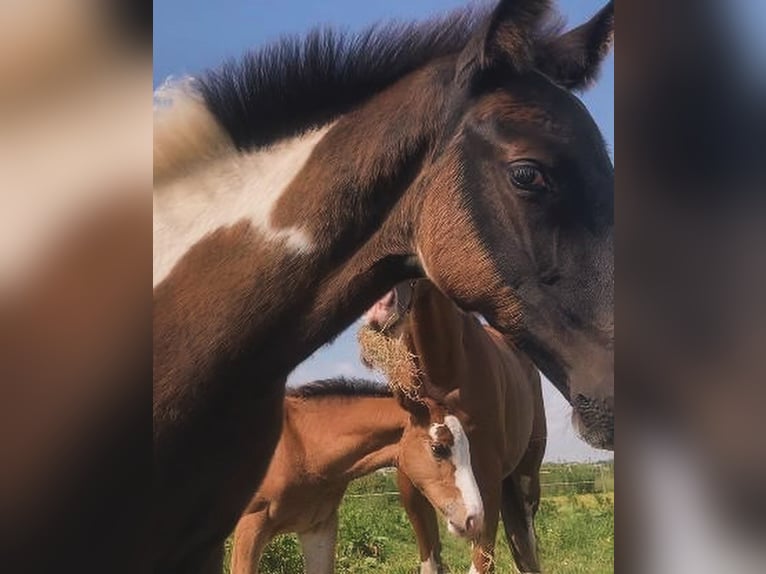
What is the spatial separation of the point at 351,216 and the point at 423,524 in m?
0.84

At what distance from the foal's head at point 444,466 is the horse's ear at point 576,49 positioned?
88 cm

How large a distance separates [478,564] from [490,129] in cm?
109

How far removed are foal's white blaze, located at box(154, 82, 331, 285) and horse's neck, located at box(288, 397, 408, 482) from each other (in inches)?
21.4

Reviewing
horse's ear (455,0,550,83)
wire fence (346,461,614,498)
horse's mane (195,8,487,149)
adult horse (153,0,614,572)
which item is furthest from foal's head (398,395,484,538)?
horse's ear (455,0,550,83)

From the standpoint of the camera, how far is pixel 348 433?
2531 mm

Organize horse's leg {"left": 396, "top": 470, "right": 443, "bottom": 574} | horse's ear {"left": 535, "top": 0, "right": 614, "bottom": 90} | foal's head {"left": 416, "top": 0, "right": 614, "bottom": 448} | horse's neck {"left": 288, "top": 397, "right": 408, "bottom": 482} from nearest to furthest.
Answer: foal's head {"left": 416, "top": 0, "right": 614, "bottom": 448} < horse's ear {"left": 535, "top": 0, "right": 614, "bottom": 90} < horse's leg {"left": 396, "top": 470, "right": 443, "bottom": 574} < horse's neck {"left": 288, "top": 397, "right": 408, "bottom": 482}

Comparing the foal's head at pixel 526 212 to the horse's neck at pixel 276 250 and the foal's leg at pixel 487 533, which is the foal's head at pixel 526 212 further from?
the foal's leg at pixel 487 533

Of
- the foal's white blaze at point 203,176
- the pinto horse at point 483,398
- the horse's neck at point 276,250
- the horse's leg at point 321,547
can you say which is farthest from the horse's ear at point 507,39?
the horse's leg at point 321,547

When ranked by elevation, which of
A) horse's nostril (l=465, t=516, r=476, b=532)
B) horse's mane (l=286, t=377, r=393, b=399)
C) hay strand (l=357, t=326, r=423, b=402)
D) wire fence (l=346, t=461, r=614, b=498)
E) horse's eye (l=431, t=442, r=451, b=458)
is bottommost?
horse's nostril (l=465, t=516, r=476, b=532)

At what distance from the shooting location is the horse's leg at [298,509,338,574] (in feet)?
8.04

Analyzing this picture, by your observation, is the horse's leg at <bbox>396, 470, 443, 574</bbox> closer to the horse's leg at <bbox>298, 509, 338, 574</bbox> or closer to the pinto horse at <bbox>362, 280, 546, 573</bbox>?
the pinto horse at <bbox>362, 280, 546, 573</bbox>

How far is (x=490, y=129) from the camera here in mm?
2092

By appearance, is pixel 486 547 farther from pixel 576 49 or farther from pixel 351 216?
pixel 576 49

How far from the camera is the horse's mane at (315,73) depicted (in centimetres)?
220
